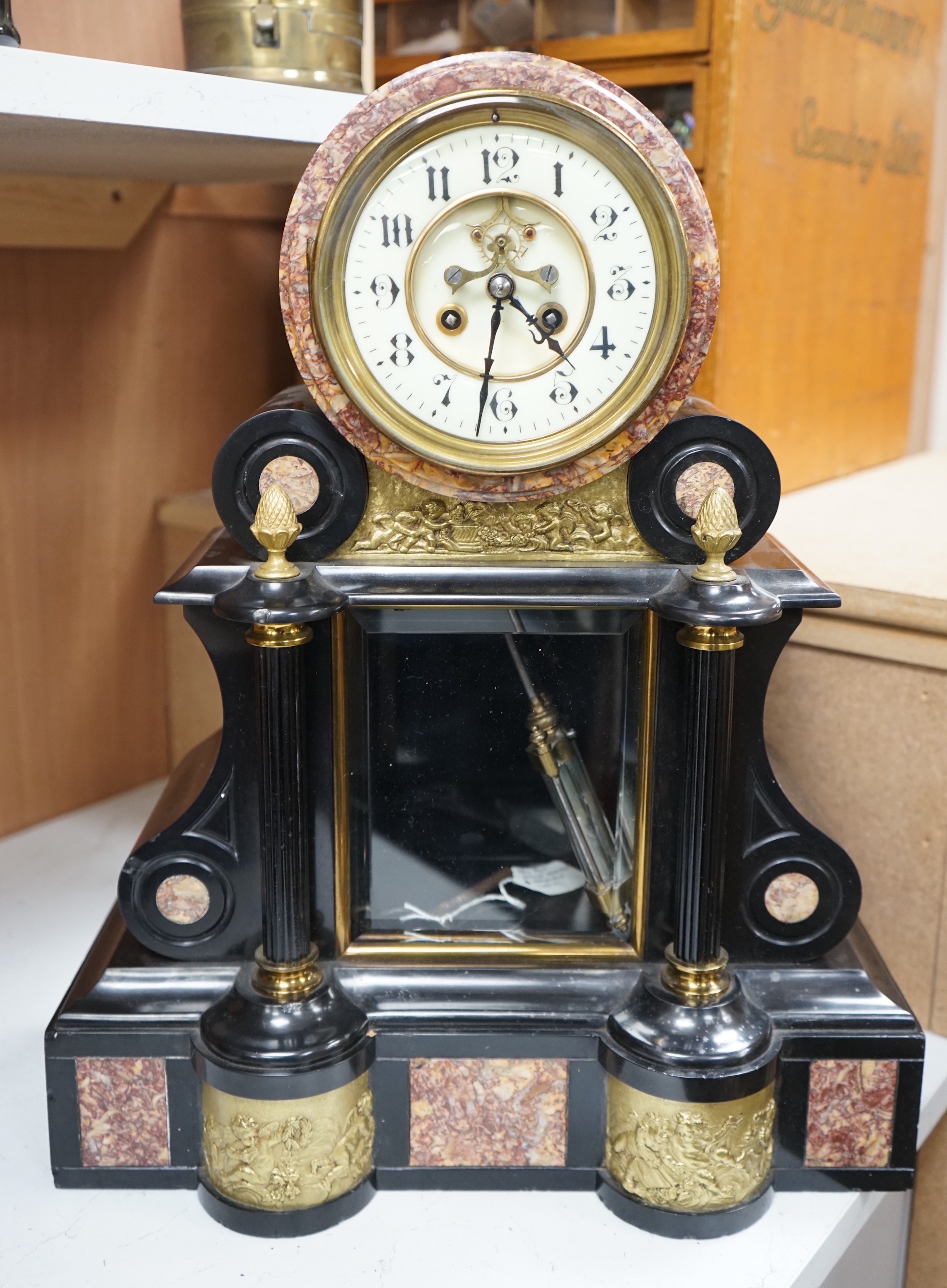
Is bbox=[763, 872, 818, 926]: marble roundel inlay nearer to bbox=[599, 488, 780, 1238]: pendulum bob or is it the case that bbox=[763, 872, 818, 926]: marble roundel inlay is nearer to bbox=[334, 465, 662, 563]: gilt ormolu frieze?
bbox=[599, 488, 780, 1238]: pendulum bob

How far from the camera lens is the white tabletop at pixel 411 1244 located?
0.88 meters

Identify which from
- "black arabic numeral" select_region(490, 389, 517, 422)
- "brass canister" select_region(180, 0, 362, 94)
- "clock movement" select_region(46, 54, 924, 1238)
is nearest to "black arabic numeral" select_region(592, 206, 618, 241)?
"clock movement" select_region(46, 54, 924, 1238)

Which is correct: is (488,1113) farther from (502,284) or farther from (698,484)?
(502,284)

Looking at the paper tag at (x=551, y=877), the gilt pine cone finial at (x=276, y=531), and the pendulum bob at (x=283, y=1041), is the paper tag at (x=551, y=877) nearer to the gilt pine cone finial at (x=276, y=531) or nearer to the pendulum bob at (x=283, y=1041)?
the pendulum bob at (x=283, y=1041)

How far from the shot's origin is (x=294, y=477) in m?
0.92

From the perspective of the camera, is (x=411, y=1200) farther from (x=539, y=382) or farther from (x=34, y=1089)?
(x=539, y=382)

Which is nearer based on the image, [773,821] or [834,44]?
[773,821]

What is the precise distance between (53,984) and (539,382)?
0.74 metres

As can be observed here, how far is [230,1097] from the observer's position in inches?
36.0

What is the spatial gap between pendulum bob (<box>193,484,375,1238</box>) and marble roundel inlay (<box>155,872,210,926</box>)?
0.22 ft

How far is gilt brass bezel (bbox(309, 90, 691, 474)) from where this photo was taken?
84 centimetres

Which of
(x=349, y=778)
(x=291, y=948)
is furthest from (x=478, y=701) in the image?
(x=291, y=948)

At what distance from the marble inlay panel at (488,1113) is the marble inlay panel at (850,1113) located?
0.19 meters

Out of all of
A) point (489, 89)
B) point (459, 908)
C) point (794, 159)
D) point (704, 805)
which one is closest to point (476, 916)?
point (459, 908)
